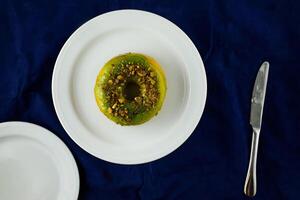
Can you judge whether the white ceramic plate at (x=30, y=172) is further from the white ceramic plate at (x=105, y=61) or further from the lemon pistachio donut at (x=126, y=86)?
the lemon pistachio donut at (x=126, y=86)

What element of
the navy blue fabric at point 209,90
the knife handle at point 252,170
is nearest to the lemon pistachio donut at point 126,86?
the navy blue fabric at point 209,90

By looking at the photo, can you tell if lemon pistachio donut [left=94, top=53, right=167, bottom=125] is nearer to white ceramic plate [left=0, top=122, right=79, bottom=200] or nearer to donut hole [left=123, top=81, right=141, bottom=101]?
Result: donut hole [left=123, top=81, right=141, bottom=101]

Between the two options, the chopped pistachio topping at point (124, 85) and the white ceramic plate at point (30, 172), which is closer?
the chopped pistachio topping at point (124, 85)

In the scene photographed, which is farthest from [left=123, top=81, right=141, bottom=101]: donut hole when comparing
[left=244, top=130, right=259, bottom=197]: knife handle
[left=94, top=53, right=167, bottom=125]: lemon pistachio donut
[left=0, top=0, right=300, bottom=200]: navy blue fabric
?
[left=244, top=130, right=259, bottom=197]: knife handle

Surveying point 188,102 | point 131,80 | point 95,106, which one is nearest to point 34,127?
point 95,106

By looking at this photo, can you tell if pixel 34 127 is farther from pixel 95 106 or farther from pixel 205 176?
pixel 205 176

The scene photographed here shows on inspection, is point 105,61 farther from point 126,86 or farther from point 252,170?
point 252,170
